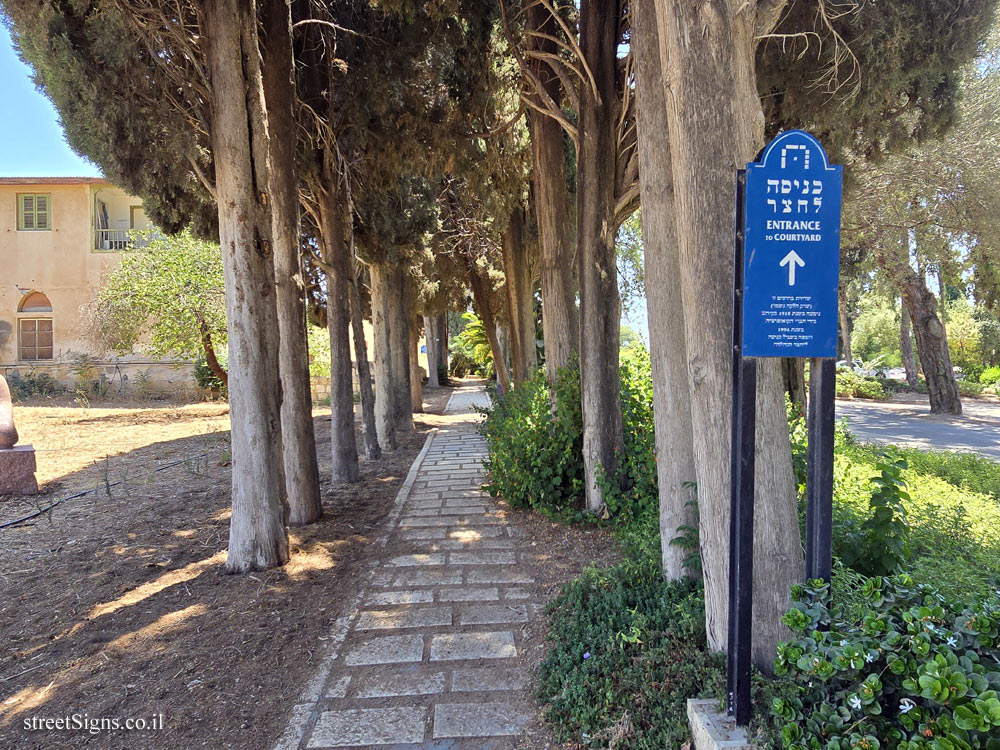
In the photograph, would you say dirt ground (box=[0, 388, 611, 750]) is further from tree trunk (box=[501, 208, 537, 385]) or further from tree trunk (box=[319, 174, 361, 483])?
tree trunk (box=[501, 208, 537, 385])

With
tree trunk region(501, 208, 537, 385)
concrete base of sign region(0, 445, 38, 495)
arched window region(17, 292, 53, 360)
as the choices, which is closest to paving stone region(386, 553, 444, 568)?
concrete base of sign region(0, 445, 38, 495)

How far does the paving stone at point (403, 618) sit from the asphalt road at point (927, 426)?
10972 millimetres

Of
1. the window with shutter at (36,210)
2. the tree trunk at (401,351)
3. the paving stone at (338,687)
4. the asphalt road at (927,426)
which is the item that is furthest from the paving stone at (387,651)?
the window with shutter at (36,210)

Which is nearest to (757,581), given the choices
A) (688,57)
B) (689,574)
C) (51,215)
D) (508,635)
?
(689,574)

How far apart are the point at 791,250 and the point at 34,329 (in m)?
29.0

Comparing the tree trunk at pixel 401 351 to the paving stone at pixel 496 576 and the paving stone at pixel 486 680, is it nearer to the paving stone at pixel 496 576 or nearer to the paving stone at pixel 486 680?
the paving stone at pixel 496 576

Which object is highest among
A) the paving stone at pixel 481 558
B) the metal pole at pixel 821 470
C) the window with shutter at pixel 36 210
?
the window with shutter at pixel 36 210

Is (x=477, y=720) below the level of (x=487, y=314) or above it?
below

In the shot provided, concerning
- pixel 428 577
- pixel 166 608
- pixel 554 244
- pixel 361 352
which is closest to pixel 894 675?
pixel 428 577

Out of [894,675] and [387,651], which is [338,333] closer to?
[387,651]

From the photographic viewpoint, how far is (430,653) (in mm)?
3664

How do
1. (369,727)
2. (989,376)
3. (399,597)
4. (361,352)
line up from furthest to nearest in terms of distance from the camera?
(989,376)
(361,352)
(399,597)
(369,727)

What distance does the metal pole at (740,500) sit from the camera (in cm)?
231

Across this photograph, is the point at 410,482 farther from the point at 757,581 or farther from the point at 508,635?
the point at 757,581
